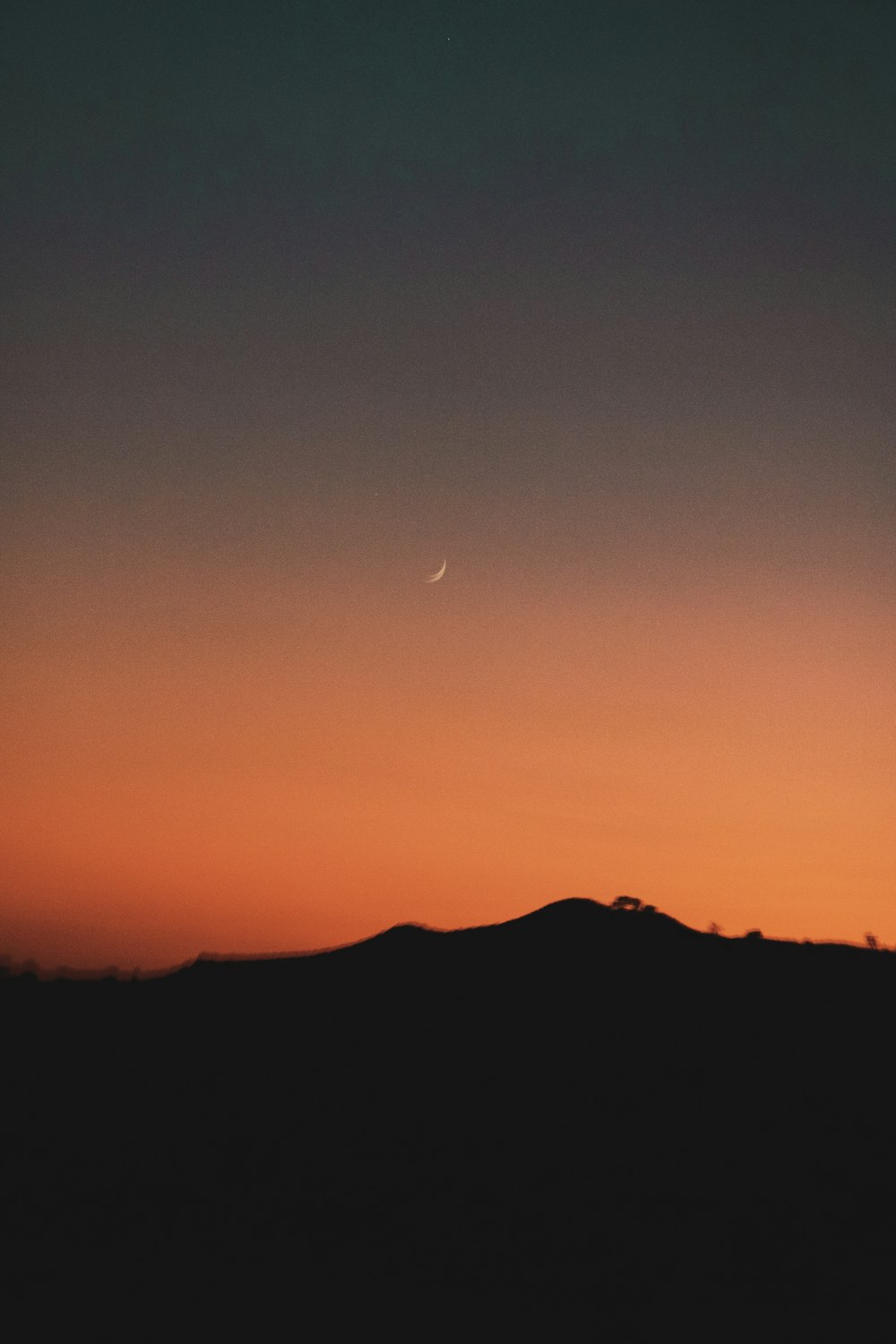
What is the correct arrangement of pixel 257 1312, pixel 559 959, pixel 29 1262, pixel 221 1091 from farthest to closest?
1. pixel 559 959
2. pixel 221 1091
3. pixel 29 1262
4. pixel 257 1312

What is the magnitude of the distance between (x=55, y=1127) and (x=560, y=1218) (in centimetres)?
1446

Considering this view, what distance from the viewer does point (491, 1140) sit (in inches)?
1084

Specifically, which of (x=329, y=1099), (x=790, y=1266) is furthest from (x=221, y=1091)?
(x=790, y=1266)

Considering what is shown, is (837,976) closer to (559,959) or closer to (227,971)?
(559,959)

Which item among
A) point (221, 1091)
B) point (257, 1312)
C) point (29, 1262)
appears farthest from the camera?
point (221, 1091)

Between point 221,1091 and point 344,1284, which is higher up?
point 221,1091

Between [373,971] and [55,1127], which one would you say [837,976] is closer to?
[373,971]

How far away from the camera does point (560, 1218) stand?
79.0ft

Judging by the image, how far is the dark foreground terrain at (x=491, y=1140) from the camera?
72.1 ft

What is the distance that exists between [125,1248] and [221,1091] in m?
7.83

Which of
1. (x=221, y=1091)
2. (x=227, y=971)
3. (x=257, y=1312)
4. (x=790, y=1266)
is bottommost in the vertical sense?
(x=257, y=1312)

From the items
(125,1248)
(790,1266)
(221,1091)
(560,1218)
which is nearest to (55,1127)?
(221,1091)

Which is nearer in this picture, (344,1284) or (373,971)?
(344,1284)

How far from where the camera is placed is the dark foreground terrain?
21969 mm
